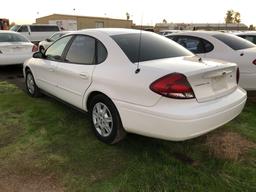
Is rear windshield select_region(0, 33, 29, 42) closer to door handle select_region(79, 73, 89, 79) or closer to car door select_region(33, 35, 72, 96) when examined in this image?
car door select_region(33, 35, 72, 96)

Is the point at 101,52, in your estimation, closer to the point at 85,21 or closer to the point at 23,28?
the point at 23,28

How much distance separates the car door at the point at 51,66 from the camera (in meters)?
5.09

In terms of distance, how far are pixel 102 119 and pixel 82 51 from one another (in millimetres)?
1147

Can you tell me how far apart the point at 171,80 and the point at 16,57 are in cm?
728

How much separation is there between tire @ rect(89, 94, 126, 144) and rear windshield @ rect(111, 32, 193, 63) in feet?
2.25

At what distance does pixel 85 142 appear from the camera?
4.17 m

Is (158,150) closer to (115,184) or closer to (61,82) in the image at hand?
(115,184)

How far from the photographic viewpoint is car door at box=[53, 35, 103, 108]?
4.24 m

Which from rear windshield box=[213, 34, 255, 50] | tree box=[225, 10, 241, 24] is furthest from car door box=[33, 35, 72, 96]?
tree box=[225, 10, 241, 24]

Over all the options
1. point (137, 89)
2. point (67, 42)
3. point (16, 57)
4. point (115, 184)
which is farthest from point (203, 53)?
point (16, 57)

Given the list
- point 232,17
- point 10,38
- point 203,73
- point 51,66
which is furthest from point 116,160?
point 232,17

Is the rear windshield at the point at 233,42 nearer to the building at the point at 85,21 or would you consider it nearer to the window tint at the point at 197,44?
the window tint at the point at 197,44

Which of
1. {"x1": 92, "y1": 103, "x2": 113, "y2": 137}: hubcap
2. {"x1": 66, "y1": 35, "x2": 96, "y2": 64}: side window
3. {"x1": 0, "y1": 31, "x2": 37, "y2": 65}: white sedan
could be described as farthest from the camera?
{"x1": 0, "y1": 31, "x2": 37, "y2": 65}: white sedan

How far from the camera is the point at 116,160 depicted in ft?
12.1
